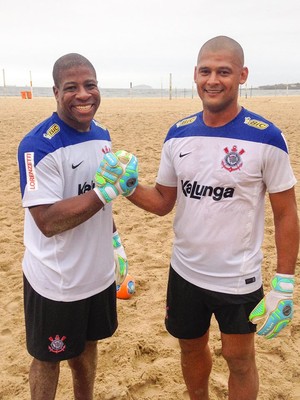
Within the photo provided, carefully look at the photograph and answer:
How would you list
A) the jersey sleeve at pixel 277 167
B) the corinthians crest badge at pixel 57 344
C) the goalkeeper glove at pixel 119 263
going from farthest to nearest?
1. the goalkeeper glove at pixel 119 263
2. the corinthians crest badge at pixel 57 344
3. the jersey sleeve at pixel 277 167

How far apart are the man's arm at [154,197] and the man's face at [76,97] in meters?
0.58

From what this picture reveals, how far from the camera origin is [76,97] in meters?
2.19

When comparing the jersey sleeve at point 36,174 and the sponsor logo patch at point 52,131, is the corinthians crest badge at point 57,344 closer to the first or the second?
the jersey sleeve at point 36,174

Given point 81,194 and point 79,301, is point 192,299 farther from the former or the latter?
point 81,194

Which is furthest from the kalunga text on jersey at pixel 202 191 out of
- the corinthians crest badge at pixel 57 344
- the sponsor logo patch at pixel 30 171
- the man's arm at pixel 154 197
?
the corinthians crest badge at pixel 57 344

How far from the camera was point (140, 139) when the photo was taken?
36.4ft

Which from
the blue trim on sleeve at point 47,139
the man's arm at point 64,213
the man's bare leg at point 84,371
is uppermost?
the blue trim on sleeve at point 47,139

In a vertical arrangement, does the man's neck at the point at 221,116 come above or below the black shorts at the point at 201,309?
above

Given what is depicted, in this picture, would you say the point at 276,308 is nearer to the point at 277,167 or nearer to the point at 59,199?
the point at 277,167

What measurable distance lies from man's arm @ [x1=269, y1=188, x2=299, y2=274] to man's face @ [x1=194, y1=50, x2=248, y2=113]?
55 centimetres

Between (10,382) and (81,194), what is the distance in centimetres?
164

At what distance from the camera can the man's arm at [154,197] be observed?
2612 millimetres

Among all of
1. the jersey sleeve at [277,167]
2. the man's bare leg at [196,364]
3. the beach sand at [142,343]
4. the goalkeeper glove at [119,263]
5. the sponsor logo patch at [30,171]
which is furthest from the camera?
the beach sand at [142,343]

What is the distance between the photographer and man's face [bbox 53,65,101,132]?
2203 mm
